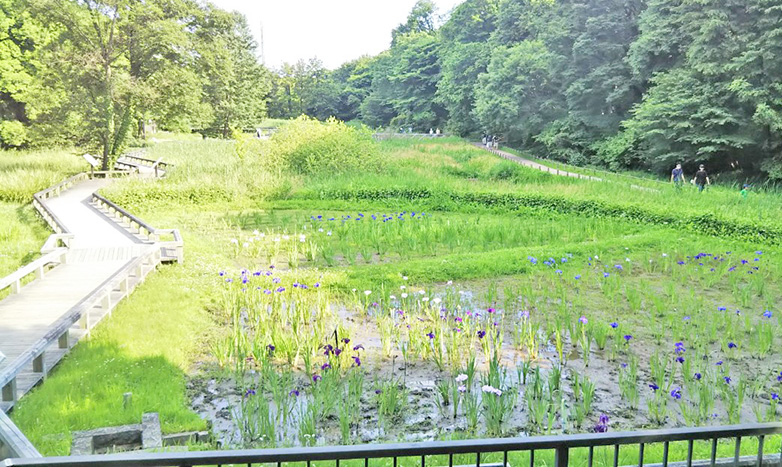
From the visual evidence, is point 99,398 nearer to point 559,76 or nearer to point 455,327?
point 455,327

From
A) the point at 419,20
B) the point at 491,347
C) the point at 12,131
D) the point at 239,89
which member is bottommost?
the point at 491,347

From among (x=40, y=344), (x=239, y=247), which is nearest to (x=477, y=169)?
(x=239, y=247)

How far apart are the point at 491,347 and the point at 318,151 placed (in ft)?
61.4

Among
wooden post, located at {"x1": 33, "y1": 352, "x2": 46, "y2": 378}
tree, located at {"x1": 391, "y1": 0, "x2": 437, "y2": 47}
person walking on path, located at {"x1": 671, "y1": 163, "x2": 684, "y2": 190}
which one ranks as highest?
tree, located at {"x1": 391, "y1": 0, "x2": 437, "y2": 47}

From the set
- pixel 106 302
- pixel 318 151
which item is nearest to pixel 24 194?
pixel 318 151

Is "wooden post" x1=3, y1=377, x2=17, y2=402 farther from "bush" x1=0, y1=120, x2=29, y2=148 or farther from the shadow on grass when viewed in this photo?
"bush" x1=0, y1=120, x2=29, y2=148

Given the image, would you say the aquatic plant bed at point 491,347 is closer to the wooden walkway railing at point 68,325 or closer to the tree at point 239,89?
the wooden walkway railing at point 68,325

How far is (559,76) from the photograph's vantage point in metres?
39.0

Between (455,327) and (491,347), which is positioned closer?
(491,347)

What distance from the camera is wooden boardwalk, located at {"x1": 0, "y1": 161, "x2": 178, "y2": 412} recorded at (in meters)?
6.34

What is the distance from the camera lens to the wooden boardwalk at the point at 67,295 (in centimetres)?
634

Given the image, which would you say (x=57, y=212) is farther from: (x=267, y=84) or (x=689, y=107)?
(x=267, y=84)

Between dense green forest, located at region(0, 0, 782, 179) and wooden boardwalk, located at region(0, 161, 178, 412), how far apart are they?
12557mm

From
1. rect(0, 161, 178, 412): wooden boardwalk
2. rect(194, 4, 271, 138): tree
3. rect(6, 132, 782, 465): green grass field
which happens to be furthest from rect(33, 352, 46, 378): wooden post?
rect(194, 4, 271, 138): tree
